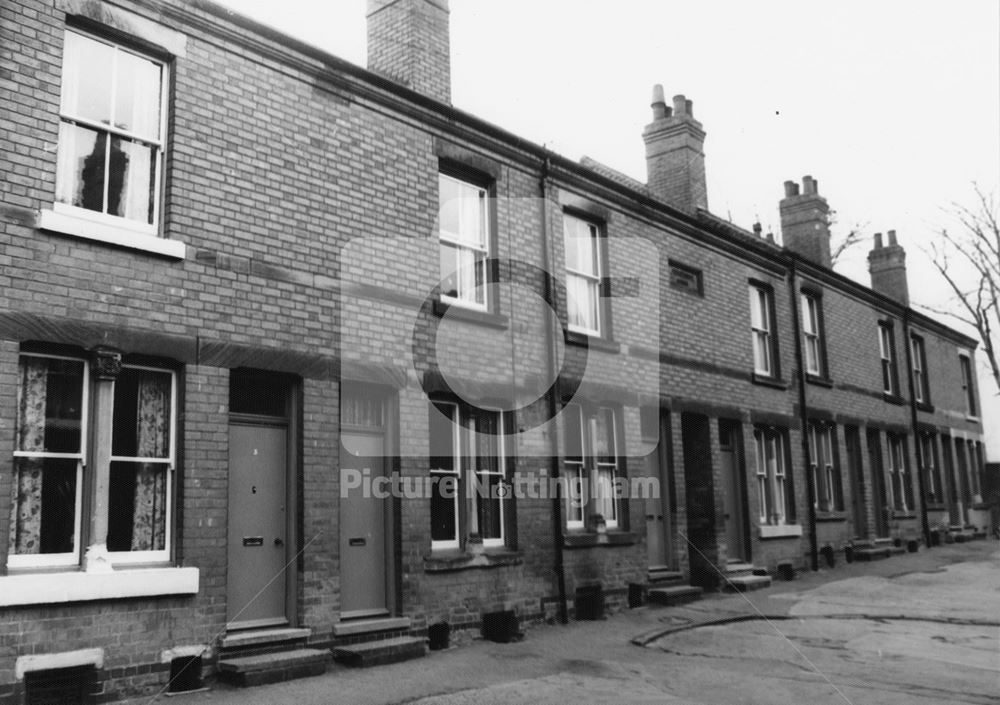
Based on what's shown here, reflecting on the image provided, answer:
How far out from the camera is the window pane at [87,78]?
324 inches

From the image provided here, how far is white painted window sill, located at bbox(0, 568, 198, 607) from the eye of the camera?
23.5 feet

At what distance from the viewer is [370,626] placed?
9.79 metres

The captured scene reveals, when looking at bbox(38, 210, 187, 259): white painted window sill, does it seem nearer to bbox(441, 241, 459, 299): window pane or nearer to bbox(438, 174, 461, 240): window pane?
bbox(441, 241, 459, 299): window pane

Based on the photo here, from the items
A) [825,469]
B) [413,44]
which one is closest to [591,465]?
[413,44]

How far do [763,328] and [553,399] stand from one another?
782 centimetres

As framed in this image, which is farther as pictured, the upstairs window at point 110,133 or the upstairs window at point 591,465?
the upstairs window at point 591,465

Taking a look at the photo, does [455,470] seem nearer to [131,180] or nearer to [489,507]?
[489,507]

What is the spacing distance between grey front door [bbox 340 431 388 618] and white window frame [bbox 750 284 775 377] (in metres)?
10.4

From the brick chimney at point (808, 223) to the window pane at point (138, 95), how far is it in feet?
58.4

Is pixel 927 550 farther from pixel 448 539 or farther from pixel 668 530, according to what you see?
pixel 448 539

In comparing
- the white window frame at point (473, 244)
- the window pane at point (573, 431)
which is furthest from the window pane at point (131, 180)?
the window pane at point (573, 431)

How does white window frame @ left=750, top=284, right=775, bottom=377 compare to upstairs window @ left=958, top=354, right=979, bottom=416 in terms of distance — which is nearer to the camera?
white window frame @ left=750, top=284, right=775, bottom=377

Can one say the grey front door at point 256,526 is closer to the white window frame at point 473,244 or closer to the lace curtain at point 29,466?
the lace curtain at point 29,466

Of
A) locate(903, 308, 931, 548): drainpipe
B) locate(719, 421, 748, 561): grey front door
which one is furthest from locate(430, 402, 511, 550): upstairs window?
locate(903, 308, 931, 548): drainpipe
